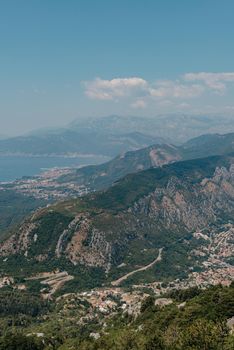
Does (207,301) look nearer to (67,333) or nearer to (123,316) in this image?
(123,316)

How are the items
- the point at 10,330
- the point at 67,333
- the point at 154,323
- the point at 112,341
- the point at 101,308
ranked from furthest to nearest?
1. the point at 101,308
2. the point at 10,330
3. the point at 67,333
4. the point at 154,323
5. the point at 112,341

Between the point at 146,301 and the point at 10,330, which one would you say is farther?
the point at 10,330

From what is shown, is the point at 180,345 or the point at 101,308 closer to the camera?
the point at 180,345

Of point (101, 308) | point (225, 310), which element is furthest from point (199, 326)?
point (101, 308)

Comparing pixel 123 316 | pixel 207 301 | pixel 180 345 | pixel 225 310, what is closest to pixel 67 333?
pixel 123 316

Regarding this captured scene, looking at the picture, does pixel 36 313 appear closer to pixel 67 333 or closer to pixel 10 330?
pixel 10 330

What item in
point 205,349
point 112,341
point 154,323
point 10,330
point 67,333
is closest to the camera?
point 205,349

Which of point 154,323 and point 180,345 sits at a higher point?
point 180,345

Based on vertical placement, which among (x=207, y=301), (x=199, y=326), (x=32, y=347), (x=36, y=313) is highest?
(x=199, y=326)

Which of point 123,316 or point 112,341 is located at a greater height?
point 112,341
